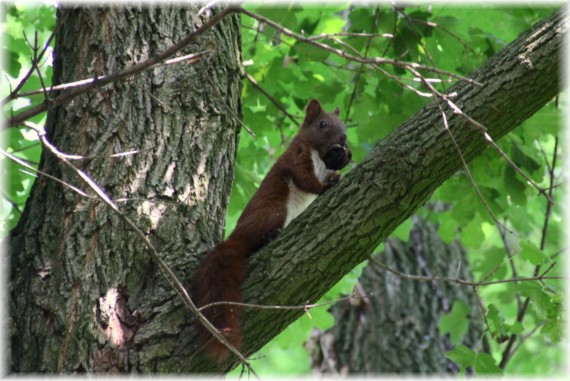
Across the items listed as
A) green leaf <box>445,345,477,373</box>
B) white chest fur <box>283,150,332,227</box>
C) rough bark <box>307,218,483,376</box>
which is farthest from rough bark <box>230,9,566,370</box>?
rough bark <box>307,218,483,376</box>

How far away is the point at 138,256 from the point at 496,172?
317 centimetres

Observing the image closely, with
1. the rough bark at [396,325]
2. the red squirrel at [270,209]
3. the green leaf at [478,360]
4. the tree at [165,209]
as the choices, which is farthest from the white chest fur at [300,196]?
the rough bark at [396,325]

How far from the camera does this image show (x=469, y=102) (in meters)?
3.68

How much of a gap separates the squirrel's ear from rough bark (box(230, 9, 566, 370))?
103 inches

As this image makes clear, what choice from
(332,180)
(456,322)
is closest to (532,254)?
(332,180)

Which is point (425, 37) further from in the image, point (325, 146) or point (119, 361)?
point (119, 361)

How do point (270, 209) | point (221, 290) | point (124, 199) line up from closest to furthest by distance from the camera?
point (124, 199)
point (221, 290)
point (270, 209)

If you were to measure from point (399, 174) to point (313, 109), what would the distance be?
289cm

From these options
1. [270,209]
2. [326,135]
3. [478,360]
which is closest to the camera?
[478,360]

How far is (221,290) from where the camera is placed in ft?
12.5

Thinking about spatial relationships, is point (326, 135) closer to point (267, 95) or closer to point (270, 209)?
point (267, 95)

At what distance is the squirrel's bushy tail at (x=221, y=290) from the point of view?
3.64m

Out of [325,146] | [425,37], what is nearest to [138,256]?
[325,146]

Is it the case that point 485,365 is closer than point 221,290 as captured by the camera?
No
